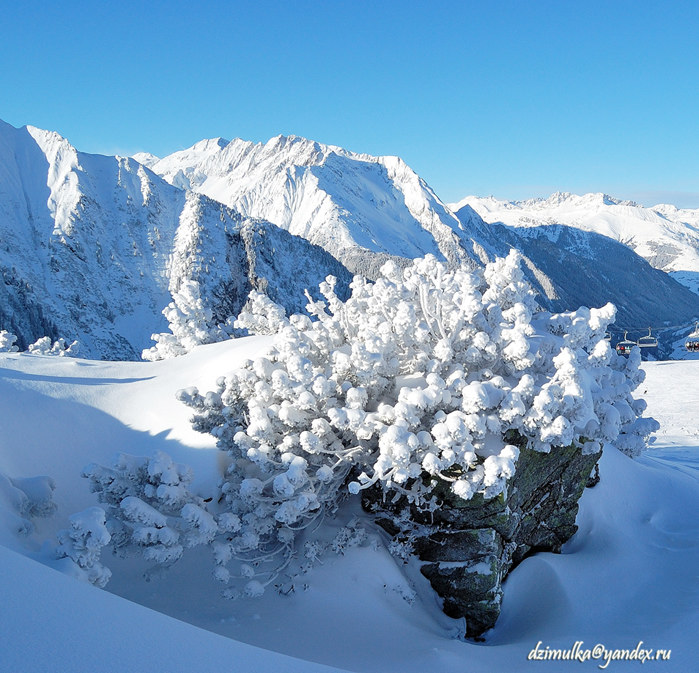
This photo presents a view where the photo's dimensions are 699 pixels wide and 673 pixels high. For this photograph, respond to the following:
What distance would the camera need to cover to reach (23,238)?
106 metres

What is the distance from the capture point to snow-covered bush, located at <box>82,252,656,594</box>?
34.2 feet

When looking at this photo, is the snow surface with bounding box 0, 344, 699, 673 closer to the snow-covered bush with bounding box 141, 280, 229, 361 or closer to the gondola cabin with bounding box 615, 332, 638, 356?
the gondola cabin with bounding box 615, 332, 638, 356

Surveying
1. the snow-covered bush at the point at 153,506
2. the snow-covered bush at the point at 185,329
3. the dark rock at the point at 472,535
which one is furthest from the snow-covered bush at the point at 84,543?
the snow-covered bush at the point at 185,329

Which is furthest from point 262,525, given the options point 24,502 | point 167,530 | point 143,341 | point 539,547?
point 143,341

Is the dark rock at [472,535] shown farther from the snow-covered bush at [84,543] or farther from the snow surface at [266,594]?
the snow-covered bush at [84,543]

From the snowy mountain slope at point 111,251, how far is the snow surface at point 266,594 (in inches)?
3268

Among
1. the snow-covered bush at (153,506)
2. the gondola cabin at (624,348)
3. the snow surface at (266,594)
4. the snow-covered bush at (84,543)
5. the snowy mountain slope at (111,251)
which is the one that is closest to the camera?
the snow surface at (266,594)

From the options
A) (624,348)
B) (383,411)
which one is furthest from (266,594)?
(624,348)

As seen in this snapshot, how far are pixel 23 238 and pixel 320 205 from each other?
100058 mm

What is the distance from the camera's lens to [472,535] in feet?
38.5

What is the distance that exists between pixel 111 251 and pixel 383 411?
11630cm

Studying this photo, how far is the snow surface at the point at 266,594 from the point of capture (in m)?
5.38

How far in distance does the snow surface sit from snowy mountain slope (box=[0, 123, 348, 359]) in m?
83.0

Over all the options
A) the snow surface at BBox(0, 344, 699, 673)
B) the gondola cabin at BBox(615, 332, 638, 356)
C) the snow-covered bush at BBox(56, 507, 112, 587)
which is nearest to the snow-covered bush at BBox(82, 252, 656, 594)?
the snow-covered bush at BBox(56, 507, 112, 587)
